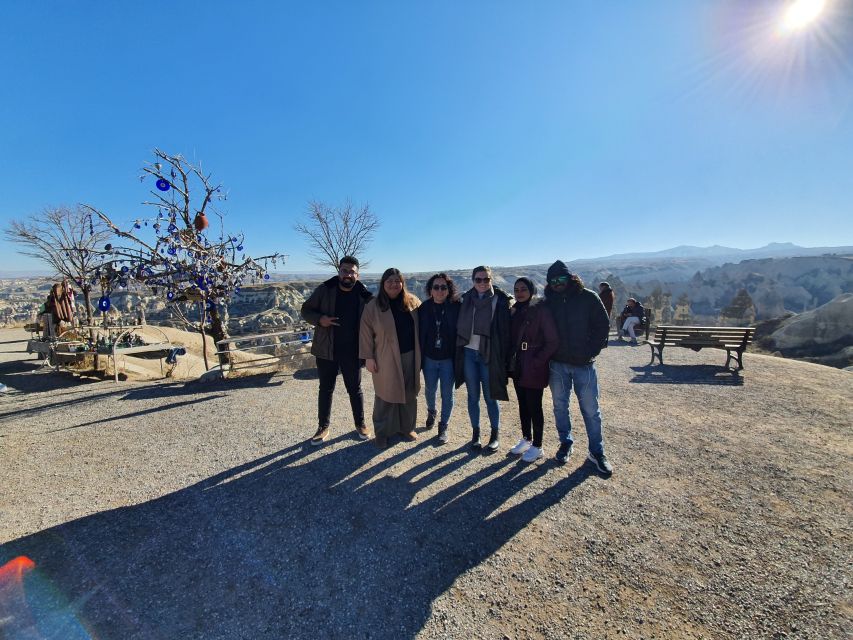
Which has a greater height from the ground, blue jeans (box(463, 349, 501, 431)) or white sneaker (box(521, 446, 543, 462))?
blue jeans (box(463, 349, 501, 431))

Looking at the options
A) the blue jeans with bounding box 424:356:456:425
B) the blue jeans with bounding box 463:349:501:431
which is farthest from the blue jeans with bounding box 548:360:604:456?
the blue jeans with bounding box 424:356:456:425

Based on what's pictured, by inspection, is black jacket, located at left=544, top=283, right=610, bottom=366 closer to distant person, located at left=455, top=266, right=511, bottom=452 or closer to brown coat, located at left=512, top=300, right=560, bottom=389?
brown coat, located at left=512, top=300, right=560, bottom=389

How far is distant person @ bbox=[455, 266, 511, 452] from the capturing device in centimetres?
358

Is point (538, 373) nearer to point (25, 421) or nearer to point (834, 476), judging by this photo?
point (834, 476)

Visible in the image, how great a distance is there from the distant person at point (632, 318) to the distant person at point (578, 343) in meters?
9.69

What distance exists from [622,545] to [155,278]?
8057mm

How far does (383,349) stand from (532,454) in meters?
2.06

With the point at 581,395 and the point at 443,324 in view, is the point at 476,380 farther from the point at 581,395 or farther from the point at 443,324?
the point at 581,395

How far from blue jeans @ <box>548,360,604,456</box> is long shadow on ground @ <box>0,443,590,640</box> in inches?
17.7

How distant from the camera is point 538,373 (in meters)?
3.42

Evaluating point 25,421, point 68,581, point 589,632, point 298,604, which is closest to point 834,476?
point 589,632

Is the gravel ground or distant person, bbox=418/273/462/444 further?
distant person, bbox=418/273/462/444

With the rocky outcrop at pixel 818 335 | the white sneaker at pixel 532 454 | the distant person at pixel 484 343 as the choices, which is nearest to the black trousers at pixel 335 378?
the distant person at pixel 484 343

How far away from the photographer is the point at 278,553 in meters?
2.45
